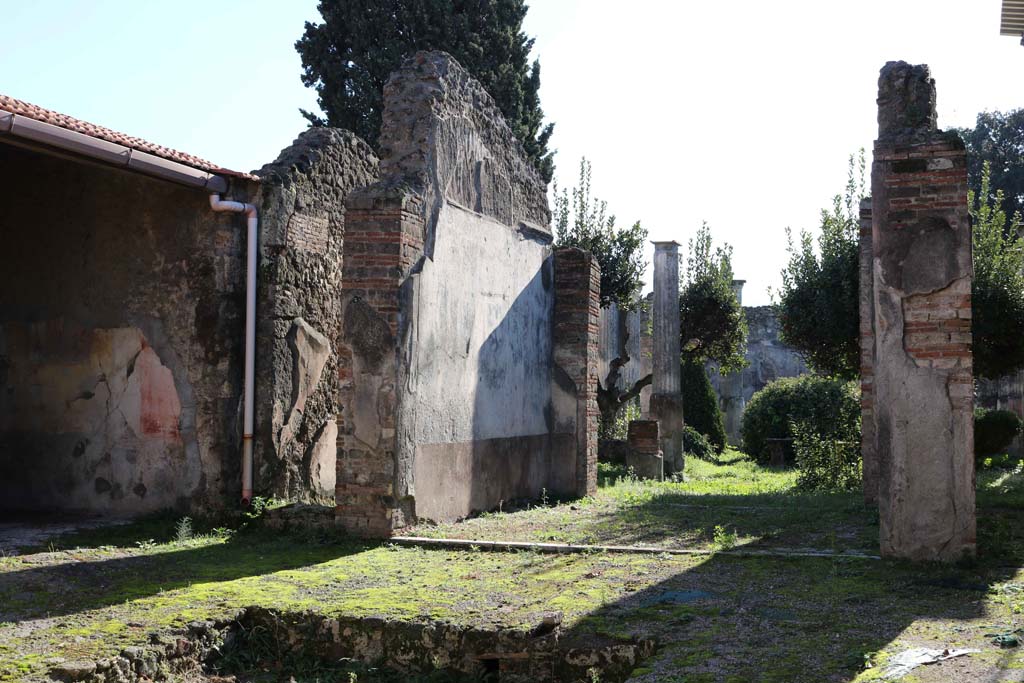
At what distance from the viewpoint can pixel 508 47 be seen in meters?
20.1

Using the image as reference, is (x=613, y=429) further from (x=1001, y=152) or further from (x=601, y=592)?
(x=1001, y=152)

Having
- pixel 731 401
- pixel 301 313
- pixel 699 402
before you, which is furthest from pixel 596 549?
pixel 731 401

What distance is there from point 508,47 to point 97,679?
689 inches

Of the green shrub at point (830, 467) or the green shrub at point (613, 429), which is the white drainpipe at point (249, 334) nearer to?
the green shrub at point (830, 467)

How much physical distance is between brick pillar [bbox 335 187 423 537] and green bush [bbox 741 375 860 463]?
44.8ft

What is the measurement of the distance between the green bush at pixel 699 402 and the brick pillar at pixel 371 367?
15.5 meters

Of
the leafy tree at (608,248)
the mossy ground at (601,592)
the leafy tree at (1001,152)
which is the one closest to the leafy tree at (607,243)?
the leafy tree at (608,248)

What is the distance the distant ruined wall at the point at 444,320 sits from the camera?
8.00 meters

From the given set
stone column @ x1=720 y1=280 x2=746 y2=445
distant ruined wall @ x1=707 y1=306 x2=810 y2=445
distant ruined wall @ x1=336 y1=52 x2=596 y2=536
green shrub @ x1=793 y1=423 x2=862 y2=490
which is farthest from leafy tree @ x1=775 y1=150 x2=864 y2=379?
distant ruined wall @ x1=707 y1=306 x2=810 y2=445

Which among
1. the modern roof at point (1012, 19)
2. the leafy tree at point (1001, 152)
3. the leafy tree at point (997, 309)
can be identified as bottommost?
the leafy tree at point (997, 309)

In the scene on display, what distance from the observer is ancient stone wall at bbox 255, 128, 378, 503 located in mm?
9234

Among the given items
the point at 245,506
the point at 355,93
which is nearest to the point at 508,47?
the point at 355,93

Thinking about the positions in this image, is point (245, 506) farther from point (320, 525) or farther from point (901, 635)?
point (901, 635)

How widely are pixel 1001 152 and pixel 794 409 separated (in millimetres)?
21733
